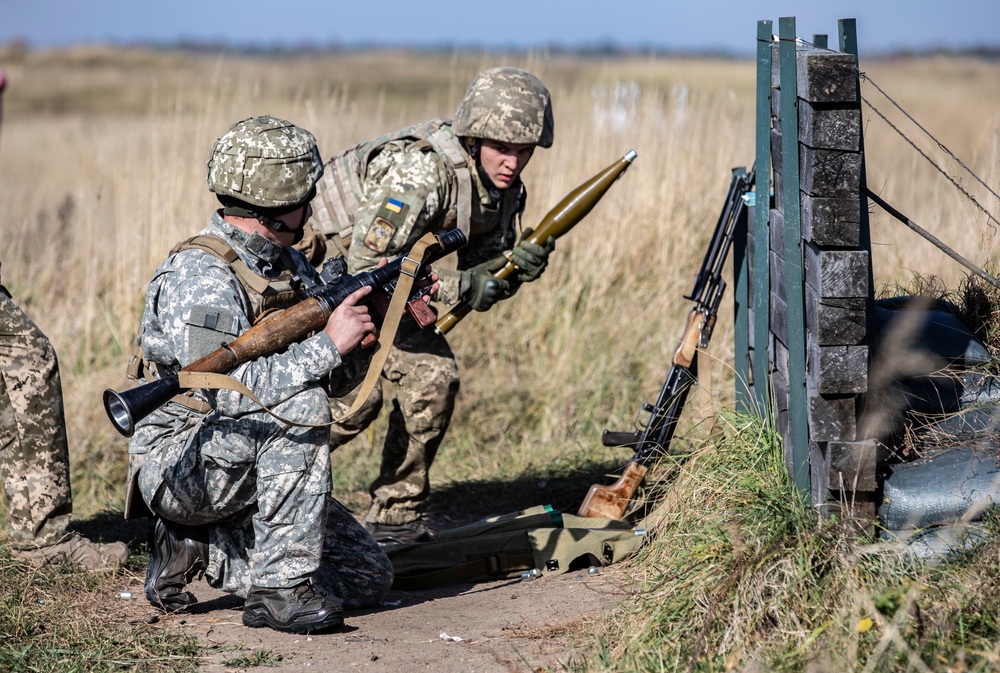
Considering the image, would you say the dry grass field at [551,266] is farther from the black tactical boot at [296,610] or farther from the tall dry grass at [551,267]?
the black tactical boot at [296,610]

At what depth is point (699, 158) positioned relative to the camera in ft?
24.3

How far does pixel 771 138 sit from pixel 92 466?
417 cm

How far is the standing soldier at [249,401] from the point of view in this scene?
3.46 m

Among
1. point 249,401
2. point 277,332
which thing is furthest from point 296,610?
point 277,332

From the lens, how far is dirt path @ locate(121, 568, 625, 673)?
3297 mm

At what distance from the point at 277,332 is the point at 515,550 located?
4.79 feet

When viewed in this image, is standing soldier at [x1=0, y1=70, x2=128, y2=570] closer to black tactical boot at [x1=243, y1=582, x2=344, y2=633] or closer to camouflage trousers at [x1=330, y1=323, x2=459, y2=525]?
black tactical boot at [x1=243, y1=582, x2=344, y2=633]

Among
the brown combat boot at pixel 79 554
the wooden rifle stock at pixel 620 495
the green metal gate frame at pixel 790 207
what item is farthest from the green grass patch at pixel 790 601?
the brown combat boot at pixel 79 554

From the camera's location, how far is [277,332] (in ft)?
11.3

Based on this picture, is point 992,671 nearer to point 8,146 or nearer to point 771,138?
point 771,138

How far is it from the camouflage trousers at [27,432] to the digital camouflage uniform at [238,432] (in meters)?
0.80

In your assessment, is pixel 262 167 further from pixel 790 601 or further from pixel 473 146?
pixel 790 601

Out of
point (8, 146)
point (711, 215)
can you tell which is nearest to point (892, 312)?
point (711, 215)

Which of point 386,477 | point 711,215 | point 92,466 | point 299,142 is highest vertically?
point 299,142
